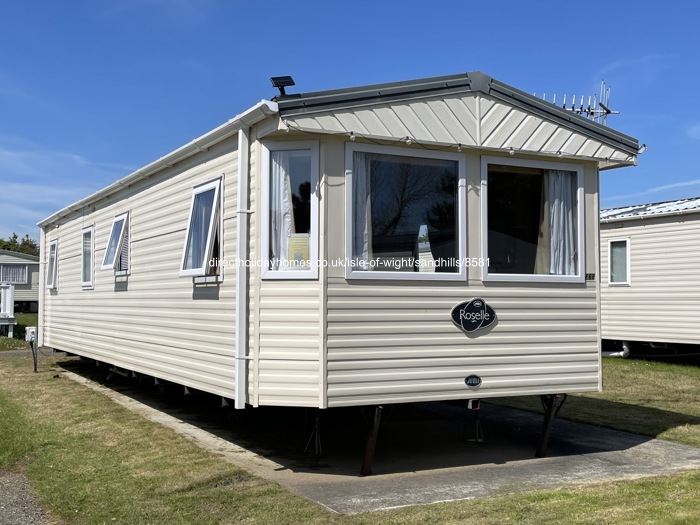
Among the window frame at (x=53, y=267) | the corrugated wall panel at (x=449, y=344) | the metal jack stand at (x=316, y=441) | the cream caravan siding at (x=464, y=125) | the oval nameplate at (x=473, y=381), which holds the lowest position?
the metal jack stand at (x=316, y=441)

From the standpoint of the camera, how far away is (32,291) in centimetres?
3697

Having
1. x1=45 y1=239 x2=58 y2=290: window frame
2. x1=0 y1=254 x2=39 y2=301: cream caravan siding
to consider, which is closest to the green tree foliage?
x1=0 y1=254 x2=39 y2=301: cream caravan siding

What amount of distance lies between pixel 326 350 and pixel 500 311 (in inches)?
71.5

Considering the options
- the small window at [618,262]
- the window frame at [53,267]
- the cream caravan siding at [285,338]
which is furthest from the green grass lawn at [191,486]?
the small window at [618,262]

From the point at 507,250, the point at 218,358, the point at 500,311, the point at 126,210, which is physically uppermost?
the point at 126,210

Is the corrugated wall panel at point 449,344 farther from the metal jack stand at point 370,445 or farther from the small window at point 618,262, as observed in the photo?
the small window at point 618,262

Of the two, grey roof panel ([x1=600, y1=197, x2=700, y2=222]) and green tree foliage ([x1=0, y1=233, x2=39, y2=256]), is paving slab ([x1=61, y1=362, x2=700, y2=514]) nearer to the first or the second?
grey roof panel ([x1=600, y1=197, x2=700, y2=222])

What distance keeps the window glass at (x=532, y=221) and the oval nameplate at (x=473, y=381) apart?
1.00 m

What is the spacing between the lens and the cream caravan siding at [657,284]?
15.0 m

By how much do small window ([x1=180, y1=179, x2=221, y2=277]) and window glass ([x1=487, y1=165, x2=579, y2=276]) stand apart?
8.59ft

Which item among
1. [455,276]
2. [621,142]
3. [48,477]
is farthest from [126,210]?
[621,142]

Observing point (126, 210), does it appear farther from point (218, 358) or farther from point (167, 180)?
point (218, 358)

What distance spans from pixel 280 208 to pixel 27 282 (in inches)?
1319

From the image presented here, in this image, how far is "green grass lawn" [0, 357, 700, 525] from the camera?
5.28m
